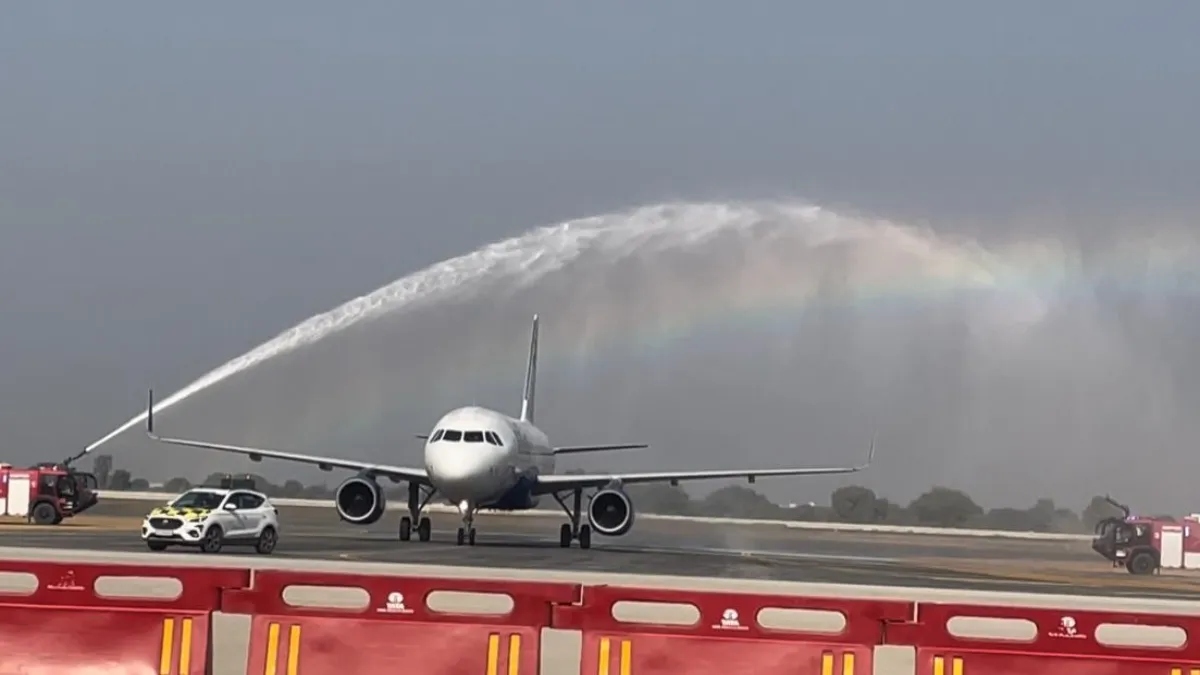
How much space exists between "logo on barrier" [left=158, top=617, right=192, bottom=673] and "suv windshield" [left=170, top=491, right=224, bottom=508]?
85.1 feet

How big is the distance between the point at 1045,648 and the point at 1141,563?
135 feet

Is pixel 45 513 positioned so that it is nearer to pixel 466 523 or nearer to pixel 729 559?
pixel 466 523

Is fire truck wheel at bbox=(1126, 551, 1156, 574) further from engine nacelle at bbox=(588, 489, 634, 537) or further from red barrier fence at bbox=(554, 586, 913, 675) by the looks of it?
red barrier fence at bbox=(554, 586, 913, 675)

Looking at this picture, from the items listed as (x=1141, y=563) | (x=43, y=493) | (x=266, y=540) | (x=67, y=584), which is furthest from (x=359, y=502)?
(x=67, y=584)

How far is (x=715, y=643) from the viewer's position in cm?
1628

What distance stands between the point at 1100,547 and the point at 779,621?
35863 millimetres

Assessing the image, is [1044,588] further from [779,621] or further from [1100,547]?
[1100,547]

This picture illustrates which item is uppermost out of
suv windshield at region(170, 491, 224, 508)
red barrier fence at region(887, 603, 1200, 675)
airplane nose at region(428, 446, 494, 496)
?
airplane nose at region(428, 446, 494, 496)

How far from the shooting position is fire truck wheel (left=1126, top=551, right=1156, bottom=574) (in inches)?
2157

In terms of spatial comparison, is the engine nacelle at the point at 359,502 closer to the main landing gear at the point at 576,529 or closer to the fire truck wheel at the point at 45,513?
the main landing gear at the point at 576,529

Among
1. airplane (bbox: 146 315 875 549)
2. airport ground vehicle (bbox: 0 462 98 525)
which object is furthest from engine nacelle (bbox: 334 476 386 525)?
airport ground vehicle (bbox: 0 462 98 525)

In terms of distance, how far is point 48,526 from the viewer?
5834cm

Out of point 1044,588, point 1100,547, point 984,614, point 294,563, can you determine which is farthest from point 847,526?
point 984,614

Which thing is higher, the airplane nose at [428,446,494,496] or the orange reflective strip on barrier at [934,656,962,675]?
the airplane nose at [428,446,494,496]
